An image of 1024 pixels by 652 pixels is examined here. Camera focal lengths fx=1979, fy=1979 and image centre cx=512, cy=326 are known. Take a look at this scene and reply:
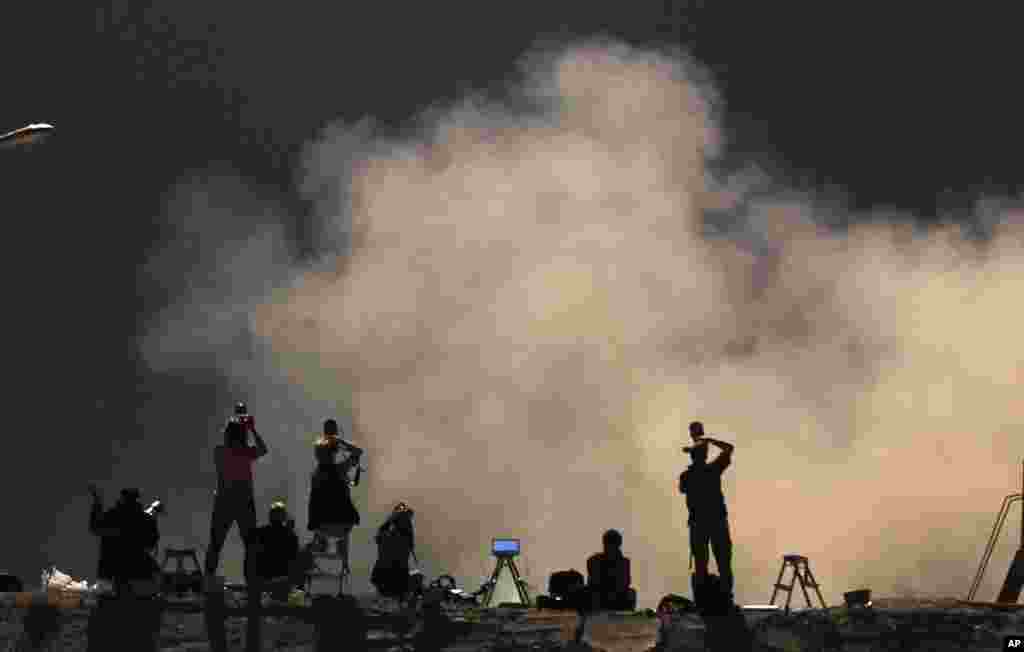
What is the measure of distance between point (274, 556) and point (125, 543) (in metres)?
2.27

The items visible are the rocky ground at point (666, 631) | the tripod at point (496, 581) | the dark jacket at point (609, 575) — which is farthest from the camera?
the tripod at point (496, 581)

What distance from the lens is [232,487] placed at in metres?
30.9

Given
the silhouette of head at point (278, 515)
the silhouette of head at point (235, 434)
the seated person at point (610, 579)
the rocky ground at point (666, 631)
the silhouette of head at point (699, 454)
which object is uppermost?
the silhouette of head at point (235, 434)

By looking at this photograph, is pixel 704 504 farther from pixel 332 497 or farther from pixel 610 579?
pixel 332 497

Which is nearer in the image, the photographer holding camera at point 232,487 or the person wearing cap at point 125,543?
the person wearing cap at point 125,543

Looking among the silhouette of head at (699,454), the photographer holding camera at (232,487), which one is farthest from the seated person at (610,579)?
the photographer holding camera at (232,487)

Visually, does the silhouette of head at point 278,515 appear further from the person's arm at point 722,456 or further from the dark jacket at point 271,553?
the person's arm at point 722,456

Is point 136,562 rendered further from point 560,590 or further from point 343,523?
point 560,590

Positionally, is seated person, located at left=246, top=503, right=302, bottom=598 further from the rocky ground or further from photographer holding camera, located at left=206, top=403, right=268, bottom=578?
the rocky ground

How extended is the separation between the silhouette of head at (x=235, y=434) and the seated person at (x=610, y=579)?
18.9ft

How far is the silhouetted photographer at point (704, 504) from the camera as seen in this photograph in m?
30.0

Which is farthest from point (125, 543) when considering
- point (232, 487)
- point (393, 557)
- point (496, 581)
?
point (496, 581)

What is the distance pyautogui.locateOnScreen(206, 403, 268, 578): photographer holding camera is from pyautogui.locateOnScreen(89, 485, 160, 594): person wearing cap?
982 millimetres

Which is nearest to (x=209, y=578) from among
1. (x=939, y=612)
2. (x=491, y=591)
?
(x=491, y=591)
